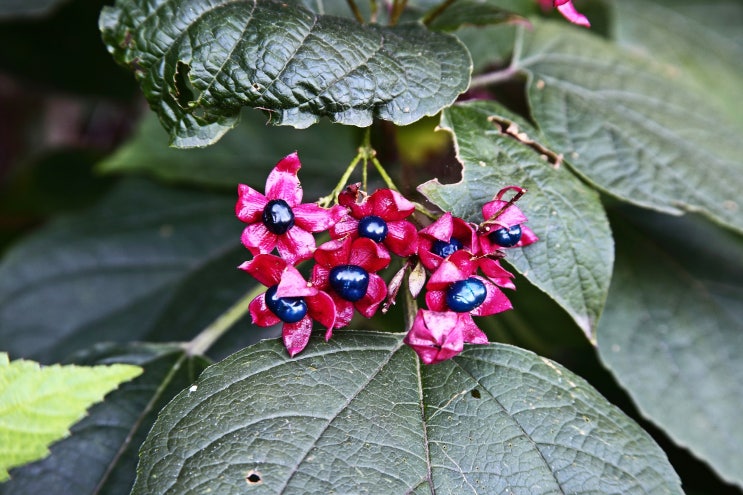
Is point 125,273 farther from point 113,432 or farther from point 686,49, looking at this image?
point 686,49

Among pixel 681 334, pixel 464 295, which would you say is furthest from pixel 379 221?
pixel 681 334

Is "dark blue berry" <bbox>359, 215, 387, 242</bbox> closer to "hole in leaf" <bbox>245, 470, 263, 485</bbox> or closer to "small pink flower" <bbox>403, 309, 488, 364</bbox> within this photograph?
"small pink flower" <bbox>403, 309, 488, 364</bbox>

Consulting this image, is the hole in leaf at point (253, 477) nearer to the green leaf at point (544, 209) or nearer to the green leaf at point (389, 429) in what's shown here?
the green leaf at point (389, 429)

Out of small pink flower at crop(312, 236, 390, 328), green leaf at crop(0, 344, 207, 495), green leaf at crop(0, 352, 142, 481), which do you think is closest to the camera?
green leaf at crop(0, 352, 142, 481)

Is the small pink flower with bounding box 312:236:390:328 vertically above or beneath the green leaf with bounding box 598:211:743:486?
above

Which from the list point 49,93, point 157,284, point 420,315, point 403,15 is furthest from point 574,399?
point 49,93

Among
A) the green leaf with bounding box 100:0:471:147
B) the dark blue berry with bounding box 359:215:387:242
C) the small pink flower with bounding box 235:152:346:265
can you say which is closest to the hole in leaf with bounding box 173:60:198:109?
the green leaf with bounding box 100:0:471:147

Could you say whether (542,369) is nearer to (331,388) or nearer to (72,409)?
(331,388)
